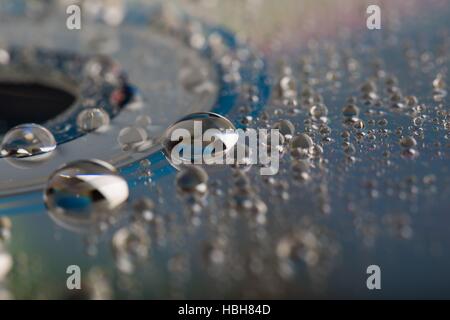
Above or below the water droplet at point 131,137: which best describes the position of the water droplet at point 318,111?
above

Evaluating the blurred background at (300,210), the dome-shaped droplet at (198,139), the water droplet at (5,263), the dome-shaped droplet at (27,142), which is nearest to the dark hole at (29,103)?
the blurred background at (300,210)

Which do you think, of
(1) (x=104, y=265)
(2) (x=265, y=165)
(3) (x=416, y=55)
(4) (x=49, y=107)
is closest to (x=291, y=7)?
(3) (x=416, y=55)

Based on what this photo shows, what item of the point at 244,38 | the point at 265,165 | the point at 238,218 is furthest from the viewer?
the point at 244,38

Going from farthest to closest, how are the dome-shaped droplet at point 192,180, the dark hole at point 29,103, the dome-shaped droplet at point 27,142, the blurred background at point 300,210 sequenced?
the dark hole at point 29,103 → the dome-shaped droplet at point 27,142 → the dome-shaped droplet at point 192,180 → the blurred background at point 300,210

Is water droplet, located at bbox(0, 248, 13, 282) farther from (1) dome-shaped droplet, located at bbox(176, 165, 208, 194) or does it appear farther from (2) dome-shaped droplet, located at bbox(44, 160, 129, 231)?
(1) dome-shaped droplet, located at bbox(176, 165, 208, 194)

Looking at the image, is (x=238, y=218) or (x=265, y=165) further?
(x=265, y=165)

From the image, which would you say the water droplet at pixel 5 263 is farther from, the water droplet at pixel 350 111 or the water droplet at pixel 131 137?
the water droplet at pixel 350 111

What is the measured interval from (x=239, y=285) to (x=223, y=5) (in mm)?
1040

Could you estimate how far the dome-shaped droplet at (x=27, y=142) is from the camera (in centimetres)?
77

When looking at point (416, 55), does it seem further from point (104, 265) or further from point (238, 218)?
point (104, 265)

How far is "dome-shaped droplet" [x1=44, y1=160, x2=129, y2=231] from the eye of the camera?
614 millimetres

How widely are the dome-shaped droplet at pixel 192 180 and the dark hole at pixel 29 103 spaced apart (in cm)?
34

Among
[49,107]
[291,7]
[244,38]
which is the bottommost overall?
[49,107]

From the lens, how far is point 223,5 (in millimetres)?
1439
